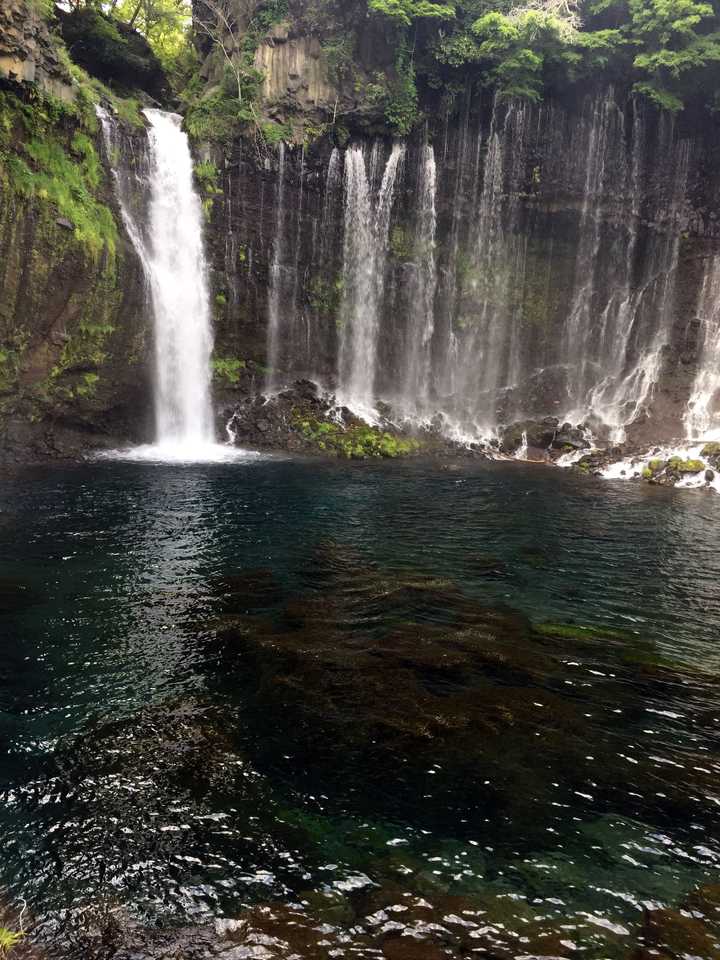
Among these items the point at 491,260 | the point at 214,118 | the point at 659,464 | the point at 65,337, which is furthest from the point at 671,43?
the point at 65,337

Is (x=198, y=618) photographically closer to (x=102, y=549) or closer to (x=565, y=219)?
(x=102, y=549)

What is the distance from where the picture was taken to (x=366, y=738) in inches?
211

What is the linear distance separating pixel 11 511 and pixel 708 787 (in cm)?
1287

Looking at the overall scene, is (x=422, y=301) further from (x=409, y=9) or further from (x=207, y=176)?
(x=409, y=9)

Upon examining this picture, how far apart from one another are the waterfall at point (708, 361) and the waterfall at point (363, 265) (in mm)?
13458

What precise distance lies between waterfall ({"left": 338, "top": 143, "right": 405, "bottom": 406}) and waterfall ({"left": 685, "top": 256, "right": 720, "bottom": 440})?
44.2 feet

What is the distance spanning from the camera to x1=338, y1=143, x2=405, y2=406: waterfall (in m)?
26.4

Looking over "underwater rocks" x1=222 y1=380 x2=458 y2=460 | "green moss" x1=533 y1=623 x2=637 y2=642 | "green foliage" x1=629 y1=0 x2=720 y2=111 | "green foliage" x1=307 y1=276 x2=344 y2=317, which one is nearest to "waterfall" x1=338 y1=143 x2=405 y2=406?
"green foliage" x1=307 y1=276 x2=344 y2=317

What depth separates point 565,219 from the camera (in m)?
27.6

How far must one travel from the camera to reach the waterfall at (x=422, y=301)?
27047 mm

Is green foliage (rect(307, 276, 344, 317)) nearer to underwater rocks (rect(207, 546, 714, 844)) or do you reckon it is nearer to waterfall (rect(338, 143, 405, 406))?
waterfall (rect(338, 143, 405, 406))

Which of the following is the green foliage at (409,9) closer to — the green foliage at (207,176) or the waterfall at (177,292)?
the green foliage at (207,176)

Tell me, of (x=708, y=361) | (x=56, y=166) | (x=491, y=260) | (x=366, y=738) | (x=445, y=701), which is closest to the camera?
(x=366, y=738)

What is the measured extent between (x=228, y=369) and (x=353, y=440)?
19.3ft
